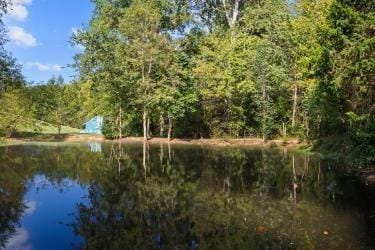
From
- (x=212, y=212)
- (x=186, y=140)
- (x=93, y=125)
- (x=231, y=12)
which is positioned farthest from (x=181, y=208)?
(x=93, y=125)

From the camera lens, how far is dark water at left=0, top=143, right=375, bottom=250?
9875mm

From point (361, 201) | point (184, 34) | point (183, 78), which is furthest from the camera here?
point (184, 34)

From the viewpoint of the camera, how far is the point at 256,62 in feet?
151

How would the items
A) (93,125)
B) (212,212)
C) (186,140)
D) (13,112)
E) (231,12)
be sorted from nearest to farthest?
(212,212)
(13,112)
(186,140)
(231,12)
(93,125)

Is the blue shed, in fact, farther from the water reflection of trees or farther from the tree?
the water reflection of trees

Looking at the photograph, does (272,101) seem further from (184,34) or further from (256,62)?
(184,34)

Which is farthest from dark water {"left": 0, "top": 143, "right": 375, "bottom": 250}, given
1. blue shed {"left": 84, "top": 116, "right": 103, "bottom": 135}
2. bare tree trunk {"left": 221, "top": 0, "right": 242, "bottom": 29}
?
blue shed {"left": 84, "top": 116, "right": 103, "bottom": 135}

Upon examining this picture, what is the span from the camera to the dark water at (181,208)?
9.88 metres

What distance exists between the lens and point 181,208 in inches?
525

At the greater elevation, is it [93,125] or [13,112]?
[13,112]

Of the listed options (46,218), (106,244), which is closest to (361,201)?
(106,244)

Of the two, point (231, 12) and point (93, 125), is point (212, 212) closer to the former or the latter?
point (231, 12)

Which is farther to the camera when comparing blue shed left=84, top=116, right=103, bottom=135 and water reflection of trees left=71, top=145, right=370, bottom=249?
blue shed left=84, top=116, right=103, bottom=135

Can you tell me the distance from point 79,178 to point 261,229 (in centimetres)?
1088
